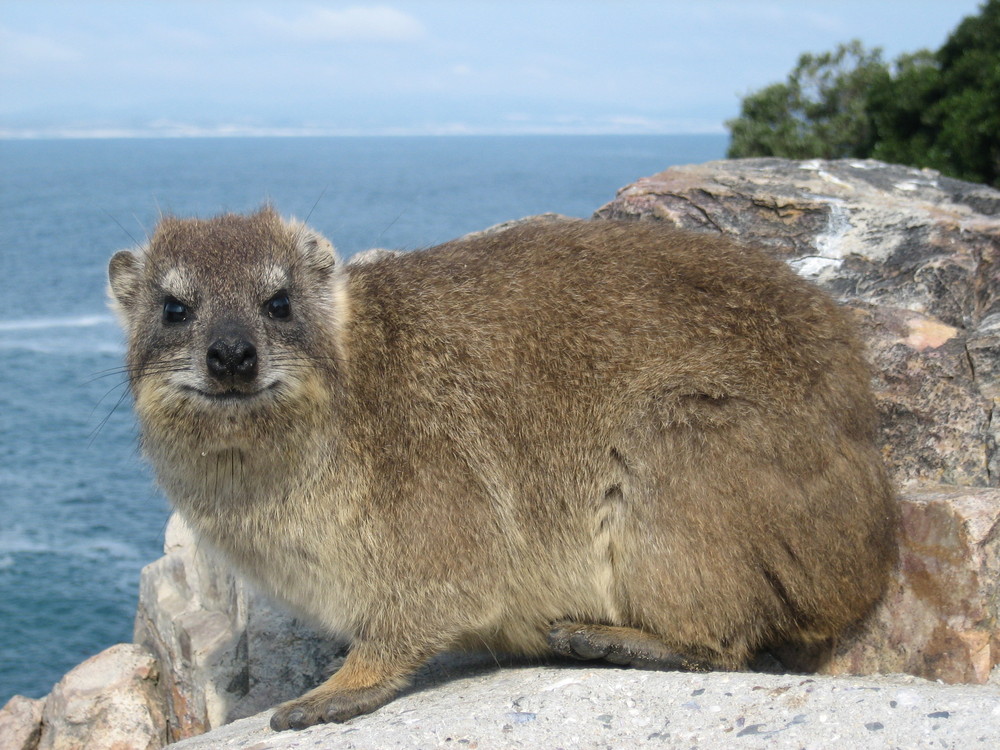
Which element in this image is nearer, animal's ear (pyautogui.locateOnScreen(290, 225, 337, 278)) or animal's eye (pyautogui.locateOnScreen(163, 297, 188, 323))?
animal's eye (pyautogui.locateOnScreen(163, 297, 188, 323))

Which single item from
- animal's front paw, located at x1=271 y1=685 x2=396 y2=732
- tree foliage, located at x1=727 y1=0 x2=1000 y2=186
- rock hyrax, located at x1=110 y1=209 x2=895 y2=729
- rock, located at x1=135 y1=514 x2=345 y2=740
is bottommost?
rock, located at x1=135 y1=514 x2=345 y2=740

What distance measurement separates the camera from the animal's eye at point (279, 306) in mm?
5281

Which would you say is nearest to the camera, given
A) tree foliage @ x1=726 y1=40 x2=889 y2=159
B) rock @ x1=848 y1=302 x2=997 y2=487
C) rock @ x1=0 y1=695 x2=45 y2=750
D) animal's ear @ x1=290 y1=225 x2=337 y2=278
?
animal's ear @ x1=290 y1=225 x2=337 y2=278

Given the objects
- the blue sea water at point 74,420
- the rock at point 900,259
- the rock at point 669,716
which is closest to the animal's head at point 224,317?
the blue sea water at point 74,420

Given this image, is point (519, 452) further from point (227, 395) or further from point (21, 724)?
point (21, 724)

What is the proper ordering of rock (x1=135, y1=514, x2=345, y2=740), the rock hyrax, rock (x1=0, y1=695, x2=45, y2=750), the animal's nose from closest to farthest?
the animal's nose < the rock hyrax < rock (x1=135, y1=514, x2=345, y2=740) < rock (x1=0, y1=695, x2=45, y2=750)

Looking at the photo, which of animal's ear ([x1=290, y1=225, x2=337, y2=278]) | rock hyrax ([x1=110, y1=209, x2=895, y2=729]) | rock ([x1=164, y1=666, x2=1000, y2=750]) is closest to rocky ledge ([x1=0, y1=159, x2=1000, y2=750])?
rock ([x1=164, y1=666, x2=1000, y2=750])

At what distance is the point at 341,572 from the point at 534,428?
1291mm

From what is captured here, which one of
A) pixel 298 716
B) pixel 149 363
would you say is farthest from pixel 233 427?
pixel 298 716

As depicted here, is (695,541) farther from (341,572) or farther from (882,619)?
(341,572)

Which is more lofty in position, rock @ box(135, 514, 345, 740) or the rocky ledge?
the rocky ledge

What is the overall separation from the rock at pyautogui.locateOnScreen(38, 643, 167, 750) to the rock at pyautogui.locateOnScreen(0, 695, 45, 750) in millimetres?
95

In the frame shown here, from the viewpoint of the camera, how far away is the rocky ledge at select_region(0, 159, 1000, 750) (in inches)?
175

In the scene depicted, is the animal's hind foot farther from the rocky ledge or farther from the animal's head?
the animal's head
